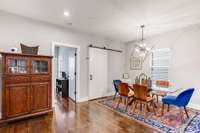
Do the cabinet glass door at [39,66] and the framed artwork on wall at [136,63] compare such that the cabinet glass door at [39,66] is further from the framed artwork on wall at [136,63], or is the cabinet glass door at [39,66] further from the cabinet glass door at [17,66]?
the framed artwork on wall at [136,63]

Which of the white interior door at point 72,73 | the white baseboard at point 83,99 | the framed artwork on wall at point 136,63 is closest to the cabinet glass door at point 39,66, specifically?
the white interior door at point 72,73

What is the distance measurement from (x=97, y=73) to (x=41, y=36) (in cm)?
259

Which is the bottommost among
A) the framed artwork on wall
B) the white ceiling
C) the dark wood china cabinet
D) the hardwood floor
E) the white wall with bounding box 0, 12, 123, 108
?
the hardwood floor

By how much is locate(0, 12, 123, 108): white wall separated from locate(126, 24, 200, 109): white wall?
2834 millimetres

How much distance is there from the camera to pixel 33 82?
3262 mm

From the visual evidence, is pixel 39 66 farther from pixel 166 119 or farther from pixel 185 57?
pixel 185 57

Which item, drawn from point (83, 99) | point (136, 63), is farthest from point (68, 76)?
point (136, 63)

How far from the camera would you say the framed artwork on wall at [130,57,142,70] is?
233 inches

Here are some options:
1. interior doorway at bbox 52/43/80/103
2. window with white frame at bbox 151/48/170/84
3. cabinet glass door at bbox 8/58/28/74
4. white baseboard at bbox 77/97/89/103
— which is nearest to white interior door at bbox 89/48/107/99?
white baseboard at bbox 77/97/89/103

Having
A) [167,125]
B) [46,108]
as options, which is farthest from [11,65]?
[167,125]

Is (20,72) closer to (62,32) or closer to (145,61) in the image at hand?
(62,32)

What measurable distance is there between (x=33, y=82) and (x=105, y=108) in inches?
92.7

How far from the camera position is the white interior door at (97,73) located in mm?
5145

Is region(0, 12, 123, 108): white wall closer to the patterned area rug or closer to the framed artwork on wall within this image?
the framed artwork on wall
